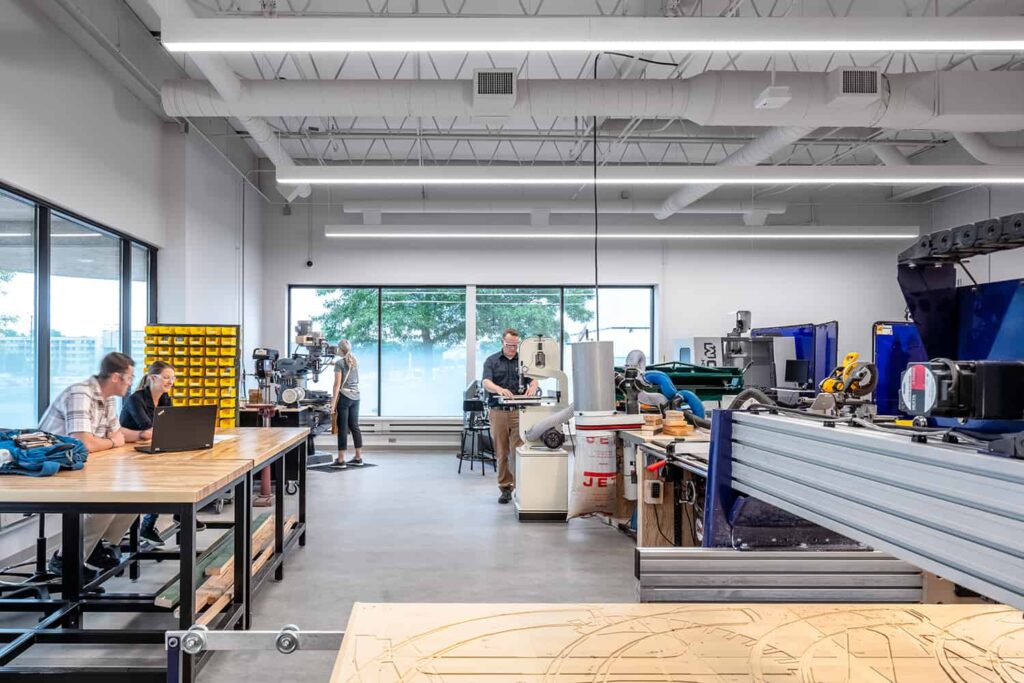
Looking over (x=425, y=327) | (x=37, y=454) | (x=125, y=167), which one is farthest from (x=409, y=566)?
(x=425, y=327)

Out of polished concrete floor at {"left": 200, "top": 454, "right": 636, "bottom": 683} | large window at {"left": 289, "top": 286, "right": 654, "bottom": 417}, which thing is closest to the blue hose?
polished concrete floor at {"left": 200, "top": 454, "right": 636, "bottom": 683}

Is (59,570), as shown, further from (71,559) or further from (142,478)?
(142,478)

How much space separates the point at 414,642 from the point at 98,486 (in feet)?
5.57

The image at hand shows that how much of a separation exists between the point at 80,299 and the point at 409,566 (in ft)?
12.1

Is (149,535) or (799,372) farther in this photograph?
(799,372)

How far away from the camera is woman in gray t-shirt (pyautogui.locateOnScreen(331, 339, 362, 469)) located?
7156mm

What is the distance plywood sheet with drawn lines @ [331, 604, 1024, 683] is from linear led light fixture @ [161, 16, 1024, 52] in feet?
9.58

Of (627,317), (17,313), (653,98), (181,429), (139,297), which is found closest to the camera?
(181,429)

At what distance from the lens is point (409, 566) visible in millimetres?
3854

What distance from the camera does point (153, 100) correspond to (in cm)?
550

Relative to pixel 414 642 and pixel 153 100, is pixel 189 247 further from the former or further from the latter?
pixel 414 642

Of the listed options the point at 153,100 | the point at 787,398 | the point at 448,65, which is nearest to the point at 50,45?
the point at 153,100

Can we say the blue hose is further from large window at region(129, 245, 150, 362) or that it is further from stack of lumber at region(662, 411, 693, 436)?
large window at region(129, 245, 150, 362)

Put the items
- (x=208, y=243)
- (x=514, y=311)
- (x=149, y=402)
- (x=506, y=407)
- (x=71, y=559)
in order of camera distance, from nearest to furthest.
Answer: (x=71, y=559), (x=149, y=402), (x=506, y=407), (x=208, y=243), (x=514, y=311)
